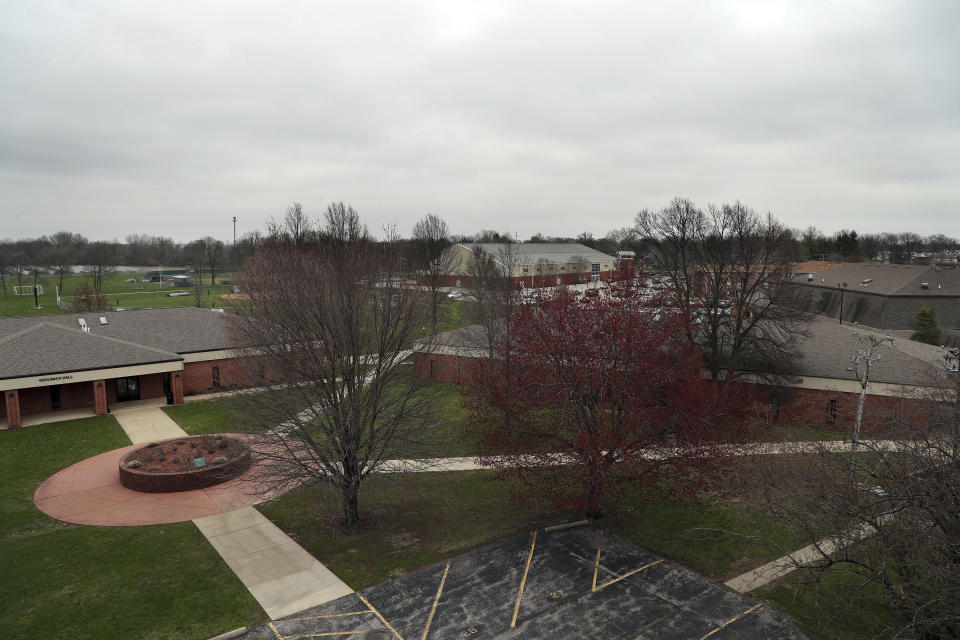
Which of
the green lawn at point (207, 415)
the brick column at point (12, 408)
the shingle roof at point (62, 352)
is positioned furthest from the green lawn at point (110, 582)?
the shingle roof at point (62, 352)

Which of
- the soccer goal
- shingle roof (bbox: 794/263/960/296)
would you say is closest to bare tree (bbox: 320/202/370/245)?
shingle roof (bbox: 794/263/960/296)

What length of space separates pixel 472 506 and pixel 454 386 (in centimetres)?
1792

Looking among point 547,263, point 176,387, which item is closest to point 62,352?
point 176,387

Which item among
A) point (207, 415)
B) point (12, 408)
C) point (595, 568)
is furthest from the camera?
point (207, 415)

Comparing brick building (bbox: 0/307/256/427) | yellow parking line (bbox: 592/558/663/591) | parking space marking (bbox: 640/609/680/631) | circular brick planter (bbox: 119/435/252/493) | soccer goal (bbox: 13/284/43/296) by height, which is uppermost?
soccer goal (bbox: 13/284/43/296)

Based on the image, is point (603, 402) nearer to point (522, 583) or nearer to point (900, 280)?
point (522, 583)

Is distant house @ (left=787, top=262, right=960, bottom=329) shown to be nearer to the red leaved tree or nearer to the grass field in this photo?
the red leaved tree

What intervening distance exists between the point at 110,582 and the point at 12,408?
59.8 ft

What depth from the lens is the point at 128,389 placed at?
106 feet

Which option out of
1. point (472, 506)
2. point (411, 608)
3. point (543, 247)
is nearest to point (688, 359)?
point (472, 506)

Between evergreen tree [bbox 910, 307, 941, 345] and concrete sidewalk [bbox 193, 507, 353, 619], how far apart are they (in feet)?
163

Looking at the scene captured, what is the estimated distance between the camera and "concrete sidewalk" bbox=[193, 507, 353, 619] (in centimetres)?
1373

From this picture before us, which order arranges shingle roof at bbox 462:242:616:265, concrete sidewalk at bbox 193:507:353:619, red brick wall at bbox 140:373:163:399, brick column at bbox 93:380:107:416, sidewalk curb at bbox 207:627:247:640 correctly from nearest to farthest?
sidewalk curb at bbox 207:627:247:640 → concrete sidewalk at bbox 193:507:353:619 → brick column at bbox 93:380:107:416 → red brick wall at bbox 140:373:163:399 → shingle roof at bbox 462:242:616:265

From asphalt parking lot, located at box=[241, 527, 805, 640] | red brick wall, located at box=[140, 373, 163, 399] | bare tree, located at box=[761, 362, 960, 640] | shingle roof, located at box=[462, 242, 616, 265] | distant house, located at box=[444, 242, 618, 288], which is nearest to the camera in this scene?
bare tree, located at box=[761, 362, 960, 640]
